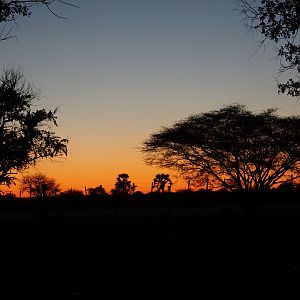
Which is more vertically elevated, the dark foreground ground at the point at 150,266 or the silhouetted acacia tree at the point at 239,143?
the silhouetted acacia tree at the point at 239,143

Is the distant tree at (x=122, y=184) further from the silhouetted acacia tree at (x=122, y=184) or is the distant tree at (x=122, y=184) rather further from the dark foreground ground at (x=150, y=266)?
the dark foreground ground at (x=150, y=266)

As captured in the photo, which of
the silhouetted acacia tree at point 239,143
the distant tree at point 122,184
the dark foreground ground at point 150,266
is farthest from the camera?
the distant tree at point 122,184

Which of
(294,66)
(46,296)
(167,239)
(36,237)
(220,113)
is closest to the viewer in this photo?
(46,296)

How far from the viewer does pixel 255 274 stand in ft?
37.0

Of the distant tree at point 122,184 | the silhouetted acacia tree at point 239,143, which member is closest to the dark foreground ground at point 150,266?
the silhouetted acacia tree at point 239,143

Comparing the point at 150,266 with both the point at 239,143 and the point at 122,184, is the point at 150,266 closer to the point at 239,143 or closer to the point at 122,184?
the point at 239,143

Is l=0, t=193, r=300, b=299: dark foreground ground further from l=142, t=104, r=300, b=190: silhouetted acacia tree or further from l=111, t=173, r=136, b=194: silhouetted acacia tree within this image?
l=111, t=173, r=136, b=194: silhouetted acacia tree

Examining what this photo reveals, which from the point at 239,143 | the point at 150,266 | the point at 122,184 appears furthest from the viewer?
the point at 122,184

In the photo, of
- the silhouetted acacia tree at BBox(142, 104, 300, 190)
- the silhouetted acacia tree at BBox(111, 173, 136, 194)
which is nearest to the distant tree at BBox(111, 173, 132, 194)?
the silhouetted acacia tree at BBox(111, 173, 136, 194)

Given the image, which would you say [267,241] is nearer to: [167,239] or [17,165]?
[167,239]

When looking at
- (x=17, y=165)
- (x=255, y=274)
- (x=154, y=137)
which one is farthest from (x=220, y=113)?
(x=255, y=274)

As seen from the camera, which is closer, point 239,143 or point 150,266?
point 150,266

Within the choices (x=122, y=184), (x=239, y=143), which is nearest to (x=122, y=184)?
(x=122, y=184)

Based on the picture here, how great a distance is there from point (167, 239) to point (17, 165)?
14.8m
